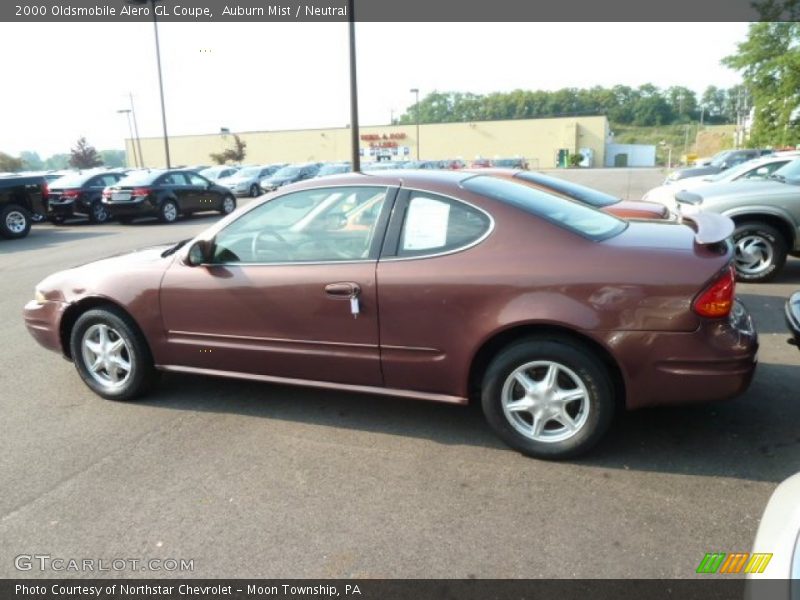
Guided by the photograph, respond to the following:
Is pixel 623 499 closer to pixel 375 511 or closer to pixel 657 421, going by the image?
pixel 657 421

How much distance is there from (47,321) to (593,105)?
448 feet

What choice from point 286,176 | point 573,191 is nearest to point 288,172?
point 286,176

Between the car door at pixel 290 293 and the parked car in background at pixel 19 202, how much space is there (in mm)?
13232

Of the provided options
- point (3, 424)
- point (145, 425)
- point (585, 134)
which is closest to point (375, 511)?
point (145, 425)

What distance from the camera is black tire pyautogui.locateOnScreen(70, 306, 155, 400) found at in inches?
166

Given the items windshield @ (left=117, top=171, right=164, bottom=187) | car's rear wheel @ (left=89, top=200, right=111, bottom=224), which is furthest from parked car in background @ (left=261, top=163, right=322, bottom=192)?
car's rear wheel @ (left=89, top=200, right=111, bottom=224)

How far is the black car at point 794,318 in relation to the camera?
3.56 m

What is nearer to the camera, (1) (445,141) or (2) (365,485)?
(2) (365,485)

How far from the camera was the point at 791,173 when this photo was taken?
7703mm

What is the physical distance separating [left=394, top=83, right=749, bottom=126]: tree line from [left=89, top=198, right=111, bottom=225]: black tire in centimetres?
10880

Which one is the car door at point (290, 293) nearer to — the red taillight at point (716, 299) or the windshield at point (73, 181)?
the red taillight at point (716, 299)

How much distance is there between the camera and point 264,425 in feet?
13.0

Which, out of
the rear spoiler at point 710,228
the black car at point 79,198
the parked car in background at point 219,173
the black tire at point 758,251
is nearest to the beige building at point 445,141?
the parked car in background at point 219,173

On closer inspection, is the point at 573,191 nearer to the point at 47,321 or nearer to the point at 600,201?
the point at 600,201
